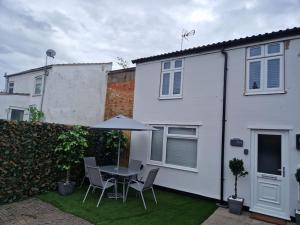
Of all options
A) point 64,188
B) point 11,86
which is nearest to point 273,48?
point 64,188

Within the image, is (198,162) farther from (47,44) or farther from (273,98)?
(47,44)

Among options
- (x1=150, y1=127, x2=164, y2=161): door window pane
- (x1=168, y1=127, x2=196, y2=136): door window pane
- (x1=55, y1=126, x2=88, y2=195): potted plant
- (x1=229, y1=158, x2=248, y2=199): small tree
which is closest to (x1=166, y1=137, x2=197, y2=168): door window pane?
(x1=168, y1=127, x2=196, y2=136): door window pane

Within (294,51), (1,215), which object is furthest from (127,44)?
(1,215)

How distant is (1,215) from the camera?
20.4ft

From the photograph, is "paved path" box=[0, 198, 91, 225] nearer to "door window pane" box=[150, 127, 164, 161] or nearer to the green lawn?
the green lawn

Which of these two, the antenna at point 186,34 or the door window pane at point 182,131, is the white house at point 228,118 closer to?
the door window pane at point 182,131

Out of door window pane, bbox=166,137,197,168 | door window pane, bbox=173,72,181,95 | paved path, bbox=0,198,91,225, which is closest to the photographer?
paved path, bbox=0,198,91,225

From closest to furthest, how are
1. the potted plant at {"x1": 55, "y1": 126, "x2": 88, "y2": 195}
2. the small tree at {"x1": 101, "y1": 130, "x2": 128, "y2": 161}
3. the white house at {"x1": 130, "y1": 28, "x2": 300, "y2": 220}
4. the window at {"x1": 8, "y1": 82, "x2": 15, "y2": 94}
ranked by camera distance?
the white house at {"x1": 130, "y1": 28, "x2": 300, "y2": 220} → the potted plant at {"x1": 55, "y1": 126, "x2": 88, "y2": 195} → the small tree at {"x1": 101, "y1": 130, "x2": 128, "y2": 161} → the window at {"x1": 8, "y1": 82, "x2": 15, "y2": 94}

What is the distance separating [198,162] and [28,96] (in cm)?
1616

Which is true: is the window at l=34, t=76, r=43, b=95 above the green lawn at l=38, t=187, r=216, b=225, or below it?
above

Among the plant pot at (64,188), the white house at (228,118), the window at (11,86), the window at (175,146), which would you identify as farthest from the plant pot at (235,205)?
the window at (11,86)

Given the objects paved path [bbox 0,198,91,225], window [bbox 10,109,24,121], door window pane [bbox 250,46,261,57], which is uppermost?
door window pane [bbox 250,46,261,57]

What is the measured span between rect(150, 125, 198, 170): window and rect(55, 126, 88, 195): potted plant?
3.25 meters

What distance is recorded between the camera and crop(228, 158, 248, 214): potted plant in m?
7.26
